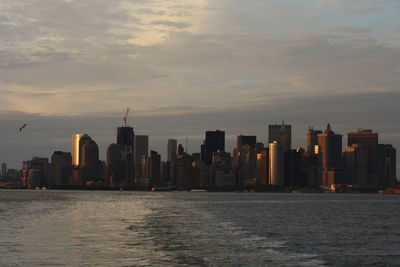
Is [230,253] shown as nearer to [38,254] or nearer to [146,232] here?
[38,254]

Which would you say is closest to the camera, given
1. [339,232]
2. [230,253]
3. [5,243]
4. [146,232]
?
[230,253]

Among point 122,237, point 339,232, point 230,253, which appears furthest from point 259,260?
point 339,232

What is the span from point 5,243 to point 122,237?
1374cm

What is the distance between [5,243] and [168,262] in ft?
69.3

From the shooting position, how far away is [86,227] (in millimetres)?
92562

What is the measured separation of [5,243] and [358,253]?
1364 inches

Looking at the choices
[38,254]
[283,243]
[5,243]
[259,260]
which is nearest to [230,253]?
[259,260]

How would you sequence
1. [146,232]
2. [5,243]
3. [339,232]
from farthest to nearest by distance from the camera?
[339,232]
[146,232]
[5,243]

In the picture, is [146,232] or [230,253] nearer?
[230,253]

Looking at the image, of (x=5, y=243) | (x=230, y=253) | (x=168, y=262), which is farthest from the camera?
(x=5, y=243)

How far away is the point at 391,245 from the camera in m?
72.8

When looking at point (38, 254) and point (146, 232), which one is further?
point (146, 232)

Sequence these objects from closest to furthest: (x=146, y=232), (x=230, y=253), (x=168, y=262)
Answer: (x=168, y=262), (x=230, y=253), (x=146, y=232)

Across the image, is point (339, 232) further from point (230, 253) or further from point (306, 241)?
point (230, 253)
